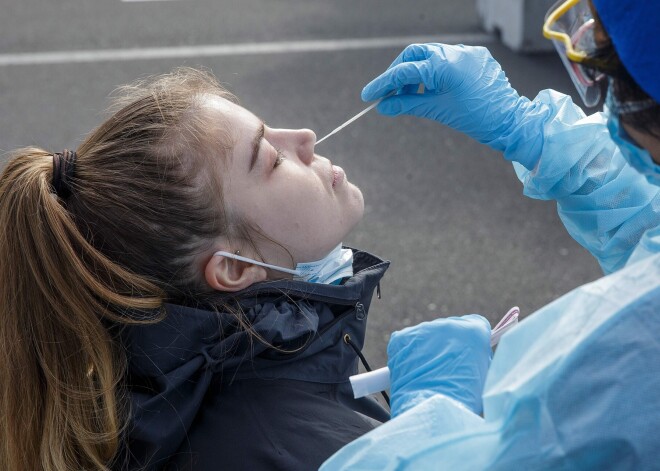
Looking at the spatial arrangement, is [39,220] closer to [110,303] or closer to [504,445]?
[110,303]

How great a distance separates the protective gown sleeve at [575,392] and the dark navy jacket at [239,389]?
0.39 metres

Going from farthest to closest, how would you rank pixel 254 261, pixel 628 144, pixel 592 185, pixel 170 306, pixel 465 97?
pixel 465 97 < pixel 592 185 < pixel 254 261 < pixel 170 306 < pixel 628 144

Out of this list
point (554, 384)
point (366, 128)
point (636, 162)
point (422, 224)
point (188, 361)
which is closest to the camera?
point (554, 384)

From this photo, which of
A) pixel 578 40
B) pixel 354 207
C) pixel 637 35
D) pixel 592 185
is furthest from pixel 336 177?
pixel 637 35

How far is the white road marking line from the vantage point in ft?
20.7

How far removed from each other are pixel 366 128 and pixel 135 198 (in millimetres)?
3629

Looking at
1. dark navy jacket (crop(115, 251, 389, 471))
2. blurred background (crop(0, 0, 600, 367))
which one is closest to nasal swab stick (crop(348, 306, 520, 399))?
dark navy jacket (crop(115, 251, 389, 471))

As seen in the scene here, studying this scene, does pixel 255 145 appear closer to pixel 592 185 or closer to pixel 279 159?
pixel 279 159

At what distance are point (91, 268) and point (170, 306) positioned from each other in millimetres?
160

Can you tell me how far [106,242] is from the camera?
Result: 1610mm

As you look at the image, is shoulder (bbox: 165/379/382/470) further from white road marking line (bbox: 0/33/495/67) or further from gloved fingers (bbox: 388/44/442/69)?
white road marking line (bbox: 0/33/495/67)

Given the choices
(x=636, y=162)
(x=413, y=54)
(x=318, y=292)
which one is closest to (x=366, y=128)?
(x=413, y=54)

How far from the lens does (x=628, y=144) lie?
1.20 m

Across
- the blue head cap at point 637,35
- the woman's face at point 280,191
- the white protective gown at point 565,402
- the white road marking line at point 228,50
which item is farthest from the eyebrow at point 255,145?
the white road marking line at point 228,50
